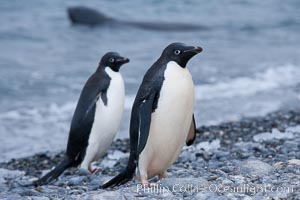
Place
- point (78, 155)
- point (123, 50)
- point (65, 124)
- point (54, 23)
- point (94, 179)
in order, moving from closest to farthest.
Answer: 1. point (94, 179)
2. point (78, 155)
3. point (65, 124)
4. point (123, 50)
5. point (54, 23)

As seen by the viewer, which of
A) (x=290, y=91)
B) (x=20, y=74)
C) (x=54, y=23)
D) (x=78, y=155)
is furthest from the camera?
(x=54, y=23)

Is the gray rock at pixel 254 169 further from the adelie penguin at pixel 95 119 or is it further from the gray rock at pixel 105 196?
the adelie penguin at pixel 95 119

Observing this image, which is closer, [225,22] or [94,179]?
[94,179]

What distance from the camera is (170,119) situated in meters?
6.08

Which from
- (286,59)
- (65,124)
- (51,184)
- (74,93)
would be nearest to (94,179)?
(51,184)

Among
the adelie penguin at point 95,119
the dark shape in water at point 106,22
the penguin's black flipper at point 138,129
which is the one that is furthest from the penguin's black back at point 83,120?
the dark shape in water at point 106,22

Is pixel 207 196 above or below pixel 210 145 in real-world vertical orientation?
above

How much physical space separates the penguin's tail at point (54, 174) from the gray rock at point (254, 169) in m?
2.18

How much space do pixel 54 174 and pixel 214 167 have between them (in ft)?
5.35

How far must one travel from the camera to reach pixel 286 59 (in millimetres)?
16922

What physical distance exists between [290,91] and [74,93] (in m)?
3.70

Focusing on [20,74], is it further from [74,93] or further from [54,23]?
[54,23]

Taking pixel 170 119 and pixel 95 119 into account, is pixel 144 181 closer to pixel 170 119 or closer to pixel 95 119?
pixel 170 119

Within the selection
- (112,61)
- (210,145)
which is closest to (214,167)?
(210,145)
